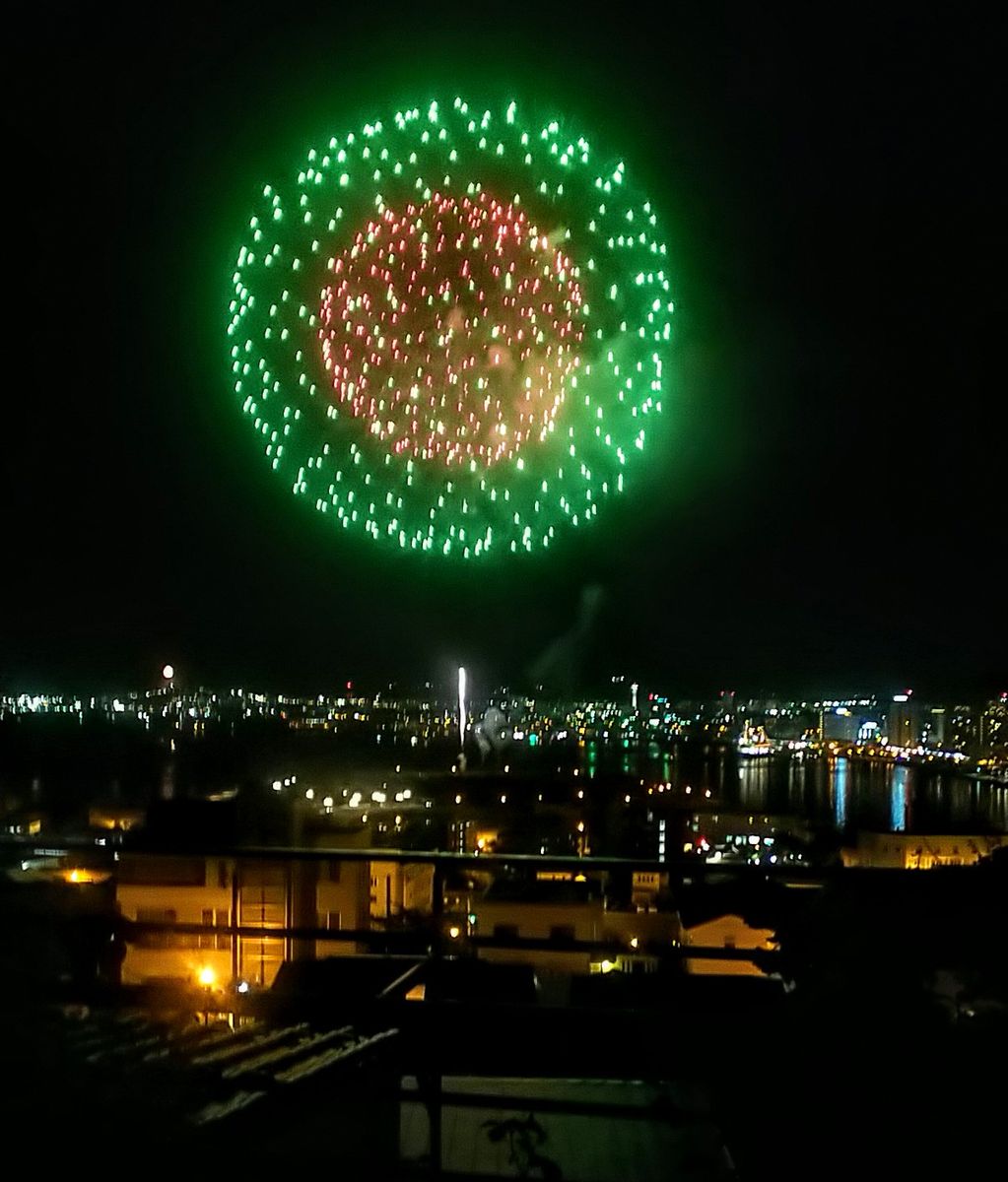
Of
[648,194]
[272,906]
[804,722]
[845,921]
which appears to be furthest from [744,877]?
[804,722]

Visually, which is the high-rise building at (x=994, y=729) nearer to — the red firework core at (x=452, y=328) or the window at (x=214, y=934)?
the red firework core at (x=452, y=328)

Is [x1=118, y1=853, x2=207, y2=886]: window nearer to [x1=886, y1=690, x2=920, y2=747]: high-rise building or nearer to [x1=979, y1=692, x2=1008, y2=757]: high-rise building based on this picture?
[x1=979, y1=692, x2=1008, y2=757]: high-rise building

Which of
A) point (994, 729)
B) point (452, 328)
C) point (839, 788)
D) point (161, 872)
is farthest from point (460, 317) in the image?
point (994, 729)

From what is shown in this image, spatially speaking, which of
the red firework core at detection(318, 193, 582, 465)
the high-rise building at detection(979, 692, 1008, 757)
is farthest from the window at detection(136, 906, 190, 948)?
the high-rise building at detection(979, 692, 1008, 757)

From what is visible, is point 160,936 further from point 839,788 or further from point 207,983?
point 839,788

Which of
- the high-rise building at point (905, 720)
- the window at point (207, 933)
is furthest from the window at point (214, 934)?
the high-rise building at point (905, 720)

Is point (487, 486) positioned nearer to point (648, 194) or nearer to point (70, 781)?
point (648, 194)
